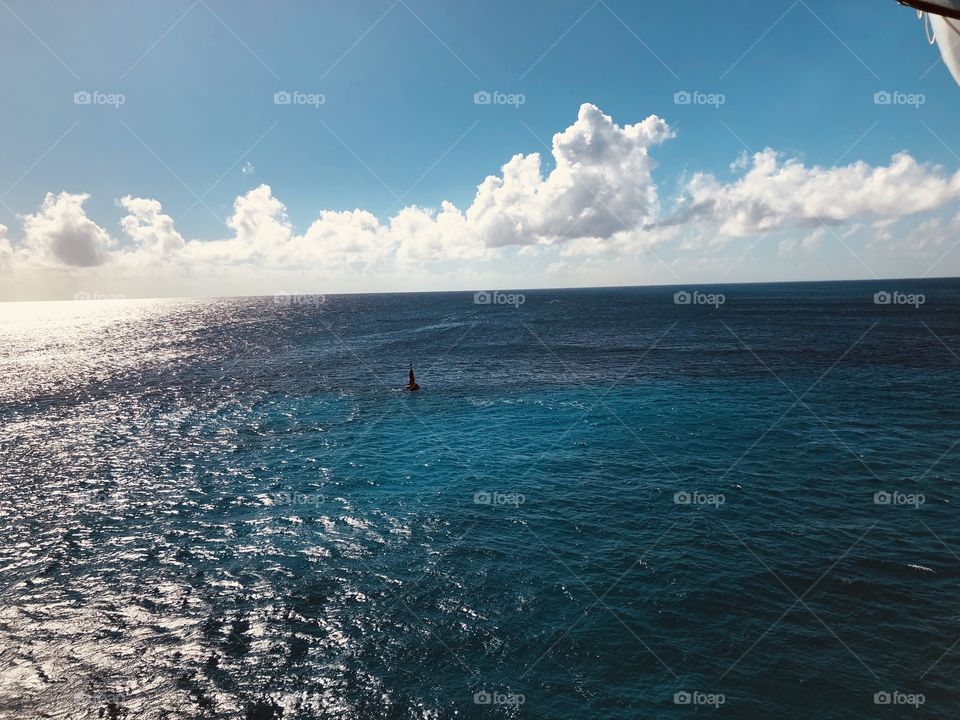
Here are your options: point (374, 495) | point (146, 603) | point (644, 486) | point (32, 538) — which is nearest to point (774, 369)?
point (644, 486)

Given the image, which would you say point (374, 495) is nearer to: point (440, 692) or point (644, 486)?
point (440, 692)

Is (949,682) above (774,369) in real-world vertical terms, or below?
below

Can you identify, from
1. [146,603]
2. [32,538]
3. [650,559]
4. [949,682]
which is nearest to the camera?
[949,682]

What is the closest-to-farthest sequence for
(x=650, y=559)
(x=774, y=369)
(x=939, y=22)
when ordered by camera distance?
1. (x=939, y=22)
2. (x=650, y=559)
3. (x=774, y=369)

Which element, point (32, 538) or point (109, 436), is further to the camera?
point (109, 436)

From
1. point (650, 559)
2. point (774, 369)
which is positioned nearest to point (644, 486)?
point (650, 559)

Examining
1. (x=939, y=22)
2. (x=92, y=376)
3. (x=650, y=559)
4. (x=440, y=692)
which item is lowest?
(x=440, y=692)
